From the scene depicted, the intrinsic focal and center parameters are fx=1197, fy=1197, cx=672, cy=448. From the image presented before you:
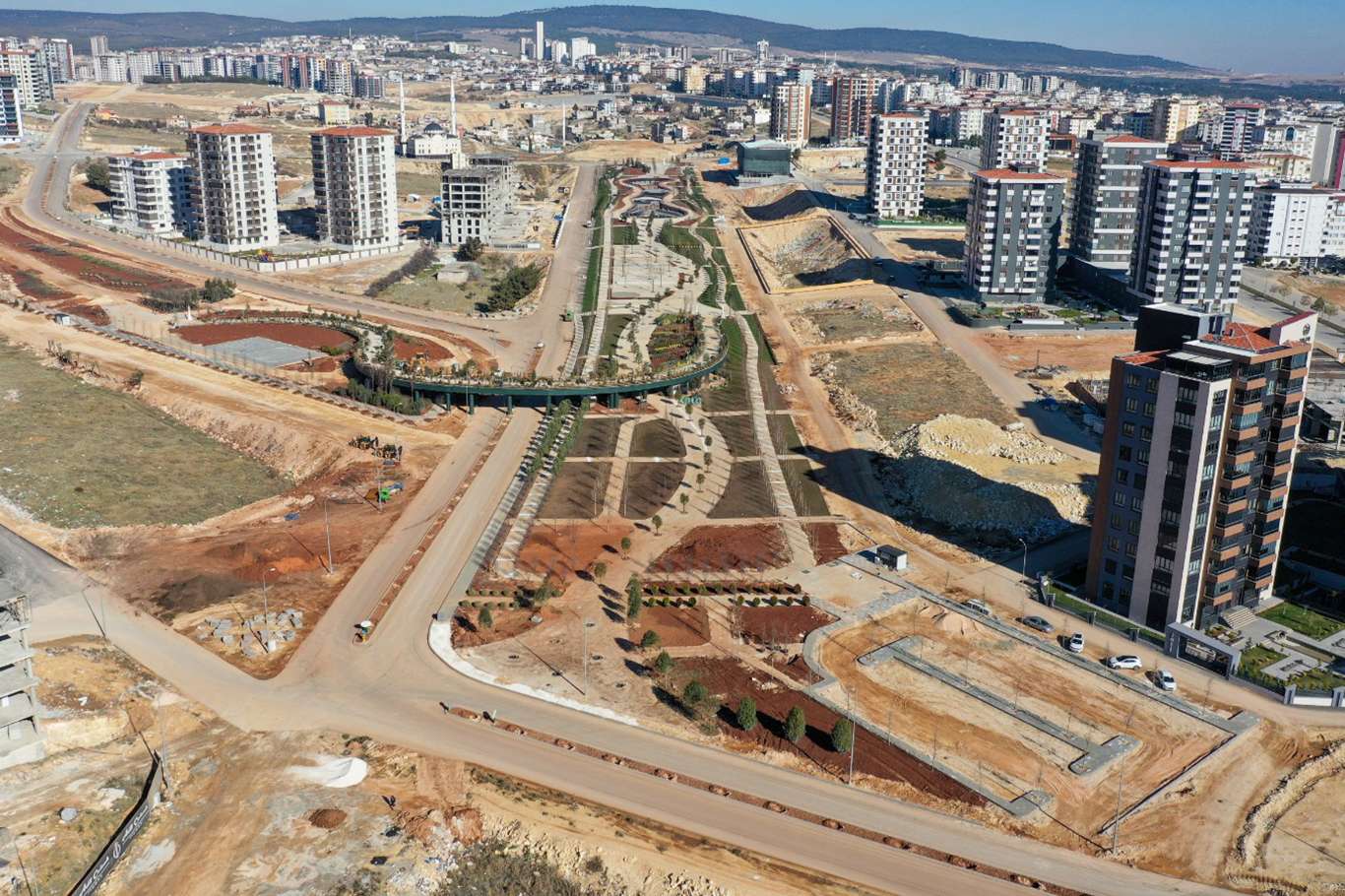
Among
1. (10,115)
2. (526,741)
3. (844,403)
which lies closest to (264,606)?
(526,741)

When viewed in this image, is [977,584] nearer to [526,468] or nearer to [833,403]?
Result: [526,468]

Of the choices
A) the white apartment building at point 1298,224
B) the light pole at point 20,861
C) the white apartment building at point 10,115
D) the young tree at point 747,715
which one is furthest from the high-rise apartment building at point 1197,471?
the white apartment building at point 10,115

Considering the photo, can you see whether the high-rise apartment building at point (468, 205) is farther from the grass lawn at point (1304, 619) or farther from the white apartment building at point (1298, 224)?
the grass lawn at point (1304, 619)

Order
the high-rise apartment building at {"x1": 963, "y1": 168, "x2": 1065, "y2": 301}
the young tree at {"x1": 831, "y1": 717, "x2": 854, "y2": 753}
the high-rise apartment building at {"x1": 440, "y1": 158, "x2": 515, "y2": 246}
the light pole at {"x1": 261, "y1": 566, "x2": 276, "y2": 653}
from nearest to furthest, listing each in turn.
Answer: the young tree at {"x1": 831, "y1": 717, "x2": 854, "y2": 753}
the light pole at {"x1": 261, "y1": 566, "x2": 276, "y2": 653}
the high-rise apartment building at {"x1": 963, "y1": 168, "x2": 1065, "y2": 301}
the high-rise apartment building at {"x1": 440, "y1": 158, "x2": 515, "y2": 246}

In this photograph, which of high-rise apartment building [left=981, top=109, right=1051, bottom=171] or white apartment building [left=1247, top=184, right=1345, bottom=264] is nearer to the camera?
white apartment building [left=1247, top=184, right=1345, bottom=264]

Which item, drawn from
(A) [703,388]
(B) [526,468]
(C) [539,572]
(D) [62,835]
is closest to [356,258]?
(A) [703,388]

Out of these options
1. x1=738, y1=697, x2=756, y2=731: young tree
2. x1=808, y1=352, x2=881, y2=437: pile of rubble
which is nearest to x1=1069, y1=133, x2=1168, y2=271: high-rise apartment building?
x1=808, y1=352, x2=881, y2=437: pile of rubble

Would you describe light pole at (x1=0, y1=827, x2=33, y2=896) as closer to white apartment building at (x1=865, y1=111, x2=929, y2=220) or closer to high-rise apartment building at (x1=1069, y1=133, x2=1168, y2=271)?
high-rise apartment building at (x1=1069, y1=133, x2=1168, y2=271)
